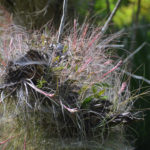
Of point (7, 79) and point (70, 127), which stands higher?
point (7, 79)

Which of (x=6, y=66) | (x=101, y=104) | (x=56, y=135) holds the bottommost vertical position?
(x=56, y=135)

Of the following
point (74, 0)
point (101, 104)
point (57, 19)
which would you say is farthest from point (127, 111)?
point (74, 0)

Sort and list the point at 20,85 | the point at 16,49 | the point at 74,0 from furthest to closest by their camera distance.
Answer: the point at 74,0 → the point at 16,49 → the point at 20,85

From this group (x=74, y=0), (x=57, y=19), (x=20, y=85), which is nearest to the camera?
A: (x=20, y=85)

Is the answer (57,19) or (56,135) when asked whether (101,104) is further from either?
(57,19)

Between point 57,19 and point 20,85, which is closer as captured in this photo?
point 20,85

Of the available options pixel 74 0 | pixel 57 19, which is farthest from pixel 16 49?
pixel 74 0

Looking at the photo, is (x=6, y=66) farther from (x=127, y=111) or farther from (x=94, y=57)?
(x=127, y=111)
